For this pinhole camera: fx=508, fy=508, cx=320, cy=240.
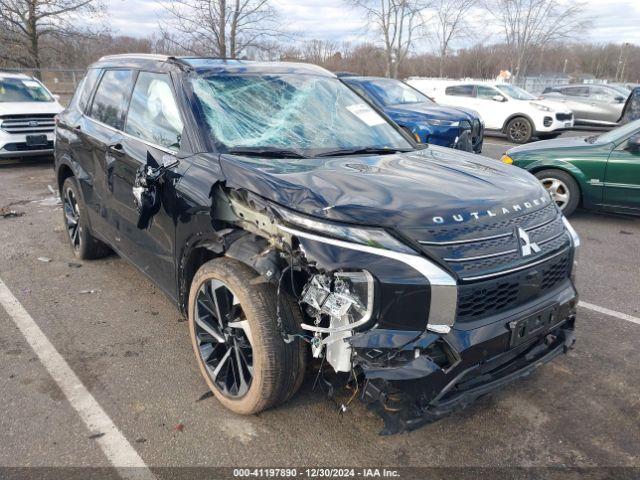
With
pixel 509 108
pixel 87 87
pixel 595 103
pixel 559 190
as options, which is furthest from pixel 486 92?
pixel 87 87

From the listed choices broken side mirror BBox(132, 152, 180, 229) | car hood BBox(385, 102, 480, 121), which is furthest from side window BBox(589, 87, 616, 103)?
broken side mirror BBox(132, 152, 180, 229)

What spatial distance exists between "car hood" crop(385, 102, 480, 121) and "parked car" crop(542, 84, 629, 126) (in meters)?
9.57

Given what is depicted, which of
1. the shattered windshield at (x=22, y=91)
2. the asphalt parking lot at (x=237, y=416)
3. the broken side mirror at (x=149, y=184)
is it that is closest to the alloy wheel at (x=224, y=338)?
the asphalt parking lot at (x=237, y=416)

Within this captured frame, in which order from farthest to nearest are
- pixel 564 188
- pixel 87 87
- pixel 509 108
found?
1. pixel 509 108
2. pixel 564 188
3. pixel 87 87

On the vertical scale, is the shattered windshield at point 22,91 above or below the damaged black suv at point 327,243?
above

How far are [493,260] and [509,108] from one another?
14.0 metres

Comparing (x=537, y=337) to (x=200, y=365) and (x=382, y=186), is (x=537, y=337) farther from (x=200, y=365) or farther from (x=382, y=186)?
(x=200, y=365)

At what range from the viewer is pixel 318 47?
118 feet

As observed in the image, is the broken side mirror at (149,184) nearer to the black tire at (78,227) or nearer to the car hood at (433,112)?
the black tire at (78,227)

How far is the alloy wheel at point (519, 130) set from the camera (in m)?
14.8

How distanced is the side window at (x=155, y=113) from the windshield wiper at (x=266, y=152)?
42 cm

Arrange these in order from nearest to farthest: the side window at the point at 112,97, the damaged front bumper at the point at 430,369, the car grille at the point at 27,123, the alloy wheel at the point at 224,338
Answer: the damaged front bumper at the point at 430,369
the alloy wheel at the point at 224,338
the side window at the point at 112,97
the car grille at the point at 27,123

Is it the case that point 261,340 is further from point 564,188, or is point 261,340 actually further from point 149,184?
point 564,188

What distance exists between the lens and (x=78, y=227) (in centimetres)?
512
